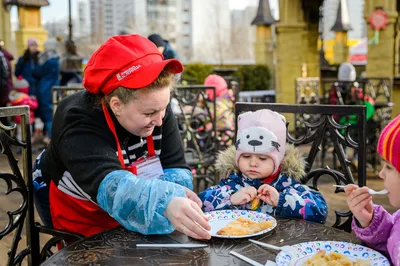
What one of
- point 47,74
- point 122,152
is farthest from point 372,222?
point 47,74

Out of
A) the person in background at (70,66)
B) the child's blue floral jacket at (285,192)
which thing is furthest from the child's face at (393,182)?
the person in background at (70,66)

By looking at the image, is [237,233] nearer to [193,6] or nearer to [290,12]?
[290,12]

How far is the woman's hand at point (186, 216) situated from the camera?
1.56 metres

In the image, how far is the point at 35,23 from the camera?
12.5 m

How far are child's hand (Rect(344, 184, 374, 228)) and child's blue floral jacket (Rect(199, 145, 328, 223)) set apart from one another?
0.36m

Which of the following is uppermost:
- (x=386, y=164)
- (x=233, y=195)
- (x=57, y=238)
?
(x=386, y=164)

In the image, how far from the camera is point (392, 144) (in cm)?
148

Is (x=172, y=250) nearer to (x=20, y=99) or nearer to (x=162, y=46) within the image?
(x=162, y=46)

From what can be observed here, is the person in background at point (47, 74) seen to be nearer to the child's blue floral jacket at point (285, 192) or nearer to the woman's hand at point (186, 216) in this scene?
the child's blue floral jacket at point (285, 192)

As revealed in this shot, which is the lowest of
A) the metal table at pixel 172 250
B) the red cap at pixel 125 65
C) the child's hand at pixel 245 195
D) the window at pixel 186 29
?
the metal table at pixel 172 250

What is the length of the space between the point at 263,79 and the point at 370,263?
1526cm

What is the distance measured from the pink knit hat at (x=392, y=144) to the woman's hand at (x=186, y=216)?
55cm

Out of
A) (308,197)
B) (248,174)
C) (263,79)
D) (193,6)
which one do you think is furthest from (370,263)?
(193,6)

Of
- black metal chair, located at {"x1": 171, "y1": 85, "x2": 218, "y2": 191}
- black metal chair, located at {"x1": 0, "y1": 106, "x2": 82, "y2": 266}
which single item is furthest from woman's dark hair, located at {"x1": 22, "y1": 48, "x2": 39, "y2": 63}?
black metal chair, located at {"x1": 0, "y1": 106, "x2": 82, "y2": 266}
